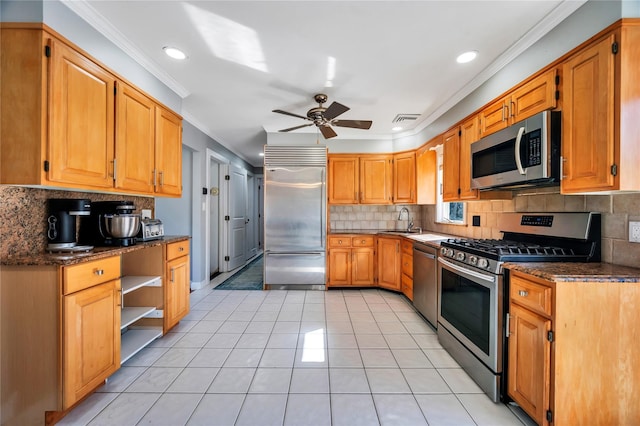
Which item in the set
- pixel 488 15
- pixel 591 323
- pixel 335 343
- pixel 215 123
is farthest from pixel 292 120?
pixel 591 323

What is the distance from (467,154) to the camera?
268cm

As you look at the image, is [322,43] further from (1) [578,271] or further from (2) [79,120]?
(1) [578,271]

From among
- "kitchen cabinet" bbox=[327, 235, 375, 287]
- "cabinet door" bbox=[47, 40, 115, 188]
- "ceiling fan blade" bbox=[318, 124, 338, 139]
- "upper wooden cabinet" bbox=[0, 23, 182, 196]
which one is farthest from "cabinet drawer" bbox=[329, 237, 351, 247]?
"cabinet door" bbox=[47, 40, 115, 188]

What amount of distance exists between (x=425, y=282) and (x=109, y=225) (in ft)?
9.67

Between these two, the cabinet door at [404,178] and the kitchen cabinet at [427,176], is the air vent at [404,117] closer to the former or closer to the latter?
the kitchen cabinet at [427,176]

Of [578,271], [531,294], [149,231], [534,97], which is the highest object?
[534,97]

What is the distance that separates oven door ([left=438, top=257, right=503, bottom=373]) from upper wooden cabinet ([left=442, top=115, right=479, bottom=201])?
80 centimetres

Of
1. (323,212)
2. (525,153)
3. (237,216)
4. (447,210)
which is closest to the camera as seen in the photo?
(525,153)

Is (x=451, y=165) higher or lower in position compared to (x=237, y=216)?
higher

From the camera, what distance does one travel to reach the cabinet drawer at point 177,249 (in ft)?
8.33

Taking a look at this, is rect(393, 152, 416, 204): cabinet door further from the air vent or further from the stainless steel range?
the stainless steel range

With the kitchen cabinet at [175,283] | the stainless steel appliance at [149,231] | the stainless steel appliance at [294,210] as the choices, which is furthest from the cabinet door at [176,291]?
the stainless steel appliance at [294,210]

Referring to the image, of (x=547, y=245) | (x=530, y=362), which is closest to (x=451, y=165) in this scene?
(x=547, y=245)

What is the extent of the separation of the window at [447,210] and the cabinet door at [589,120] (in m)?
1.68
